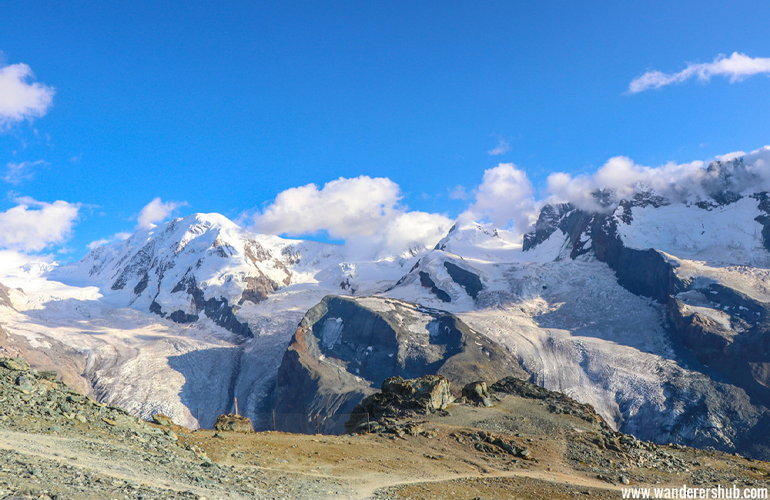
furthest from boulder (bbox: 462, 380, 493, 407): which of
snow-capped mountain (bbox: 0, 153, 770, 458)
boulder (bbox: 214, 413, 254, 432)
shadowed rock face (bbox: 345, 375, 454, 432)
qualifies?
snow-capped mountain (bbox: 0, 153, 770, 458)

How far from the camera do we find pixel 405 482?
22.2m

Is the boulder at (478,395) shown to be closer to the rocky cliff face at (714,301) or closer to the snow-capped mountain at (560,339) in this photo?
the snow-capped mountain at (560,339)

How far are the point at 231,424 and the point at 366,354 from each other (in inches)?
3930

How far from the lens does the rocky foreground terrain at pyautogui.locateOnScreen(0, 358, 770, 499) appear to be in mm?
15578

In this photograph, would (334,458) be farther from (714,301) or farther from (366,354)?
(714,301)

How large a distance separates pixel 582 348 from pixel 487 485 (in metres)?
107

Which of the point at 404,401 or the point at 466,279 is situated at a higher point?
the point at 466,279

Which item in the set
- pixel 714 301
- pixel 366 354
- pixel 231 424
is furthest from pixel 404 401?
pixel 714 301

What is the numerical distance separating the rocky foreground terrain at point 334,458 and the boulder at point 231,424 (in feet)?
12.4

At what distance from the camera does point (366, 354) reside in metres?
130

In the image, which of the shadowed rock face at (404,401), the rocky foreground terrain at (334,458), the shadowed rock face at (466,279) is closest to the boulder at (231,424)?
the rocky foreground terrain at (334,458)

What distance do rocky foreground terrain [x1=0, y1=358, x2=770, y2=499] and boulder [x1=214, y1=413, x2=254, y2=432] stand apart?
378 centimetres

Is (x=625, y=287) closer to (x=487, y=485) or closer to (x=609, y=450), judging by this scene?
(x=609, y=450)

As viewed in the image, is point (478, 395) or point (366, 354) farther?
point (366, 354)
